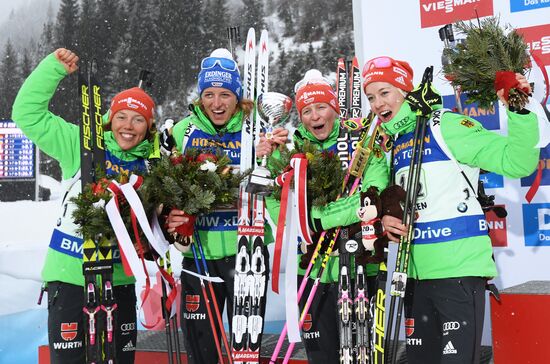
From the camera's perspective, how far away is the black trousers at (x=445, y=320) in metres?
2.20

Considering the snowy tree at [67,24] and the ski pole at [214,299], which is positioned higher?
the snowy tree at [67,24]

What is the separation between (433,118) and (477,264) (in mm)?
610

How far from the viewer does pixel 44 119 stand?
2.86 meters

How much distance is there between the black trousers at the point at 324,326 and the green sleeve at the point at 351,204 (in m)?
0.36

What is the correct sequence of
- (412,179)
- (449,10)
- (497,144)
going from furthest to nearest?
1. (449,10)
2. (412,179)
3. (497,144)

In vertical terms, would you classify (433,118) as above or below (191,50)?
below

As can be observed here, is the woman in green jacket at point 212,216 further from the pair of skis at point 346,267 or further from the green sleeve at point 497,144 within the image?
the green sleeve at point 497,144

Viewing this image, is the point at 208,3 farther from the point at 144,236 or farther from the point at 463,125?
the point at 463,125

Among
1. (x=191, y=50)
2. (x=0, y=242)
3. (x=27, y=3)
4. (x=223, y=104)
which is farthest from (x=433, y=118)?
(x=27, y=3)

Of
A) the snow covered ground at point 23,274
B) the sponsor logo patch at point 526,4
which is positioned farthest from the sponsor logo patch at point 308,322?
the snow covered ground at point 23,274

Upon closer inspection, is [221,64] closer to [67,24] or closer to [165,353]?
[165,353]

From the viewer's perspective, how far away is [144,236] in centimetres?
283

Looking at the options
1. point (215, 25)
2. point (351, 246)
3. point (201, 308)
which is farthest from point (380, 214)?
point (215, 25)

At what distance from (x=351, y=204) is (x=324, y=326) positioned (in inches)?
25.5
